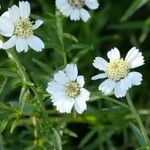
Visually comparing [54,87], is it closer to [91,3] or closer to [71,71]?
[71,71]

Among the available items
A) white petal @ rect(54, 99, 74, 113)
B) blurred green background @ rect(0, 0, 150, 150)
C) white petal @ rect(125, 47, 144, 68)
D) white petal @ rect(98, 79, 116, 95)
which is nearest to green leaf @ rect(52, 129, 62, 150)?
blurred green background @ rect(0, 0, 150, 150)

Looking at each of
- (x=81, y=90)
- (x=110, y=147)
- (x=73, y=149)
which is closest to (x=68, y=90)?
(x=81, y=90)

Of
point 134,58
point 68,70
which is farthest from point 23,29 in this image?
point 134,58

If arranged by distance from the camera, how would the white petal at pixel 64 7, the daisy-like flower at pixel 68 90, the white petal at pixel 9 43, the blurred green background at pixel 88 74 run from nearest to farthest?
the white petal at pixel 9 43
the daisy-like flower at pixel 68 90
the white petal at pixel 64 7
the blurred green background at pixel 88 74

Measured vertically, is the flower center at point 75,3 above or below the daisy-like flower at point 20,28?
above

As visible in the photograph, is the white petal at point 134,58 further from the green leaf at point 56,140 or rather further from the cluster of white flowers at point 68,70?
the green leaf at point 56,140

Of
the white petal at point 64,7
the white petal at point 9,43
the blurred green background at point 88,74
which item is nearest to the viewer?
the white petal at point 9,43

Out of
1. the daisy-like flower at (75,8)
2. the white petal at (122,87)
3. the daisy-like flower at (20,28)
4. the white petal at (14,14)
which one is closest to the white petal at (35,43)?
the daisy-like flower at (20,28)
